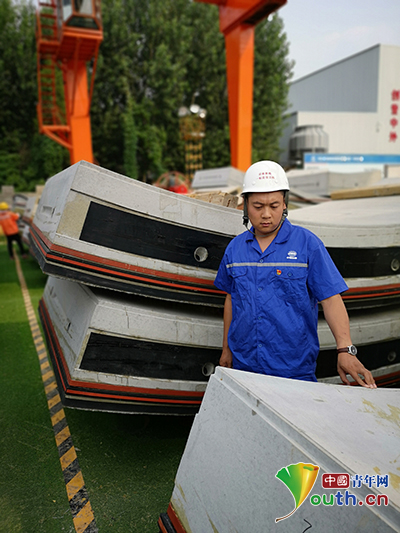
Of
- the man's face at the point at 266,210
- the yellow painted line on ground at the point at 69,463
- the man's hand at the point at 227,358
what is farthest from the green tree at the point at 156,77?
the man's face at the point at 266,210

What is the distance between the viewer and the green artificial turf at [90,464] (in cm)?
232

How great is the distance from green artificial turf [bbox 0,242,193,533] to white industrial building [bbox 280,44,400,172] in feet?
104

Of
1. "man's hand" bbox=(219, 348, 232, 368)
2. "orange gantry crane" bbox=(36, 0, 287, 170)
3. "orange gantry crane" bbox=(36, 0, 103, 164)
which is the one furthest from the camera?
"orange gantry crane" bbox=(36, 0, 103, 164)

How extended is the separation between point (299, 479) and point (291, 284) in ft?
3.26

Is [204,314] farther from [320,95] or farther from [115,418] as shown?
[320,95]

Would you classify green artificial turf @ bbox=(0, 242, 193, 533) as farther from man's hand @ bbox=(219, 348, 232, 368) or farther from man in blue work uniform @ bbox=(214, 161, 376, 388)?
man in blue work uniform @ bbox=(214, 161, 376, 388)

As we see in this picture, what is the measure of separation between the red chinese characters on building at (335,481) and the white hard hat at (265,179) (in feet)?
4.31

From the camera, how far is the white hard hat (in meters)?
2.07

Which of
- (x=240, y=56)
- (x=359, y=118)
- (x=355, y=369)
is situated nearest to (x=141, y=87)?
(x=240, y=56)

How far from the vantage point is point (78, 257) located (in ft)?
8.15

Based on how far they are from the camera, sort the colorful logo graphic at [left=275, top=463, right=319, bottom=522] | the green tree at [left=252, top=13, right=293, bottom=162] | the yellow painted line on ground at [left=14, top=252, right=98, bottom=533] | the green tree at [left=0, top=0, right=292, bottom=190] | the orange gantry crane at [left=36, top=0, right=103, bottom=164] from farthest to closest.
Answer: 1. the green tree at [left=252, top=13, right=293, bottom=162]
2. the green tree at [left=0, top=0, right=292, bottom=190]
3. the orange gantry crane at [left=36, top=0, right=103, bottom=164]
4. the yellow painted line on ground at [left=14, top=252, right=98, bottom=533]
5. the colorful logo graphic at [left=275, top=463, right=319, bottom=522]
